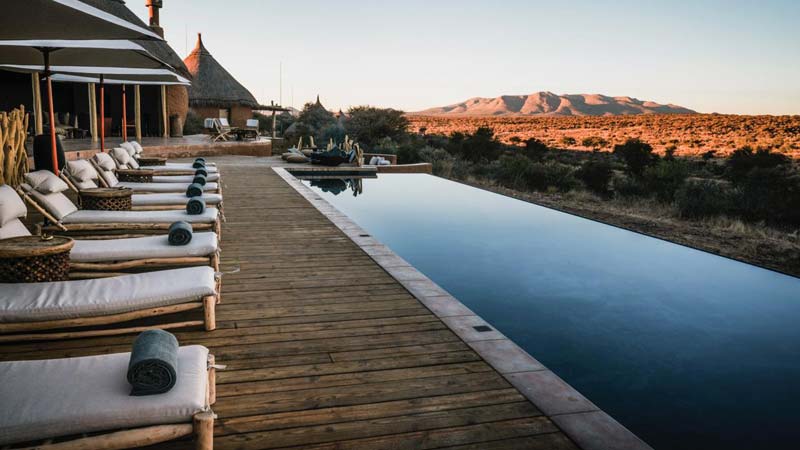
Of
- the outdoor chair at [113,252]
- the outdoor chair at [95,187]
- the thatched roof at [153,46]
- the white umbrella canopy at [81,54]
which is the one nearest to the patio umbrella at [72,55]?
the white umbrella canopy at [81,54]

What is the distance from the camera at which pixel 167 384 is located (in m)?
2.08

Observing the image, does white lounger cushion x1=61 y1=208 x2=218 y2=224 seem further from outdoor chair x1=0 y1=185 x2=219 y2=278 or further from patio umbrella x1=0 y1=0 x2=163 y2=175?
patio umbrella x1=0 y1=0 x2=163 y2=175

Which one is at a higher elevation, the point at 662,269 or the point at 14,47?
the point at 14,47

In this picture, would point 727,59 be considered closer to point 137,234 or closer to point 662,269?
point 662,269

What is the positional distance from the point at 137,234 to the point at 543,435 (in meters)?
4.31

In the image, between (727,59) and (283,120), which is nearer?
(727,59)

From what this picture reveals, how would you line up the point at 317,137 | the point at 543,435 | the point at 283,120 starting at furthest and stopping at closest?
1. the point at 283,120
2. the point at 317,137
3. the point at 543,435

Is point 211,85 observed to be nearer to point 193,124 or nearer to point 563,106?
point 193,124

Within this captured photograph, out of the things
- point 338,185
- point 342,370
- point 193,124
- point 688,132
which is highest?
point 688,132

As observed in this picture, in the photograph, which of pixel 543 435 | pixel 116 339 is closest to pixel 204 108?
pixel 116 339

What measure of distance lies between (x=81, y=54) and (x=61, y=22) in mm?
3548

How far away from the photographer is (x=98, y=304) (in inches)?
121

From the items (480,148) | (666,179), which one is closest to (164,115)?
(480,148)

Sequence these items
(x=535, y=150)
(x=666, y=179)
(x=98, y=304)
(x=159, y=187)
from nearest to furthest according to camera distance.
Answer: (x=98, y=304)
(x=159, y=187)
(x=666, y=179)
(x=535, y=150)
